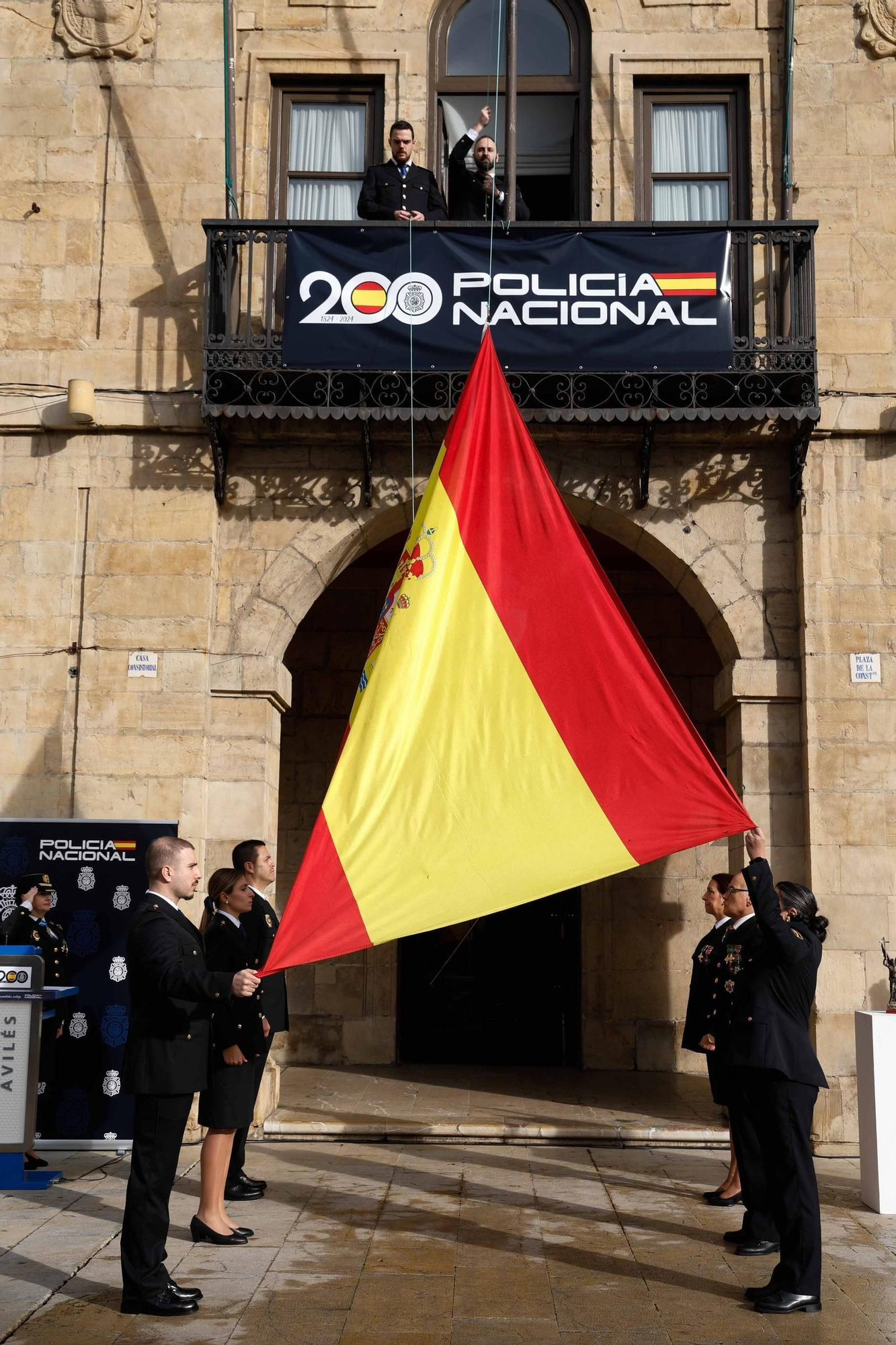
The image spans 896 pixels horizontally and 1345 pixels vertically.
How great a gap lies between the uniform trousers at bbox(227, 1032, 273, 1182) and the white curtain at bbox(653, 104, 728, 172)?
7.31m

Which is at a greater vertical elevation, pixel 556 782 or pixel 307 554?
pixel 307 554

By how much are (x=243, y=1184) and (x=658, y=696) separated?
12.1ft

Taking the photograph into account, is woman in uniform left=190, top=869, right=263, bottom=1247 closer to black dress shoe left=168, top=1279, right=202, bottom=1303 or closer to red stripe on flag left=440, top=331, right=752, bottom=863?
black dress shoe left=168, top=1279, right=202, bottom=1303

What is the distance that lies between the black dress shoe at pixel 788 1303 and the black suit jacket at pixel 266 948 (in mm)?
2636

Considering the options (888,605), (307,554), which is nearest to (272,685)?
(307,554)

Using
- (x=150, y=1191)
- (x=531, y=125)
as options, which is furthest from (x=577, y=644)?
(x=531, y=125)

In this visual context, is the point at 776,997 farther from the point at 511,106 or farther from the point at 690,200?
the point at 690,200

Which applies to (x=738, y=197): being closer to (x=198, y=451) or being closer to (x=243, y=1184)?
(x=198, y=451)

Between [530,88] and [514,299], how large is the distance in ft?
7.85

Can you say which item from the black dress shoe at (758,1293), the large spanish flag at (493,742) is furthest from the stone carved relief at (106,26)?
the black dress shoe at (758,1293)

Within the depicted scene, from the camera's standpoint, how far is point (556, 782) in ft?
17.2

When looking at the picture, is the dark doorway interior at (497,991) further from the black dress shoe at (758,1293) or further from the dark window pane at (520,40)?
the dark window pane at (520,40)

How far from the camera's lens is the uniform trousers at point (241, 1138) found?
20.9ft

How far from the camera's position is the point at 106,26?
9.94 metres
